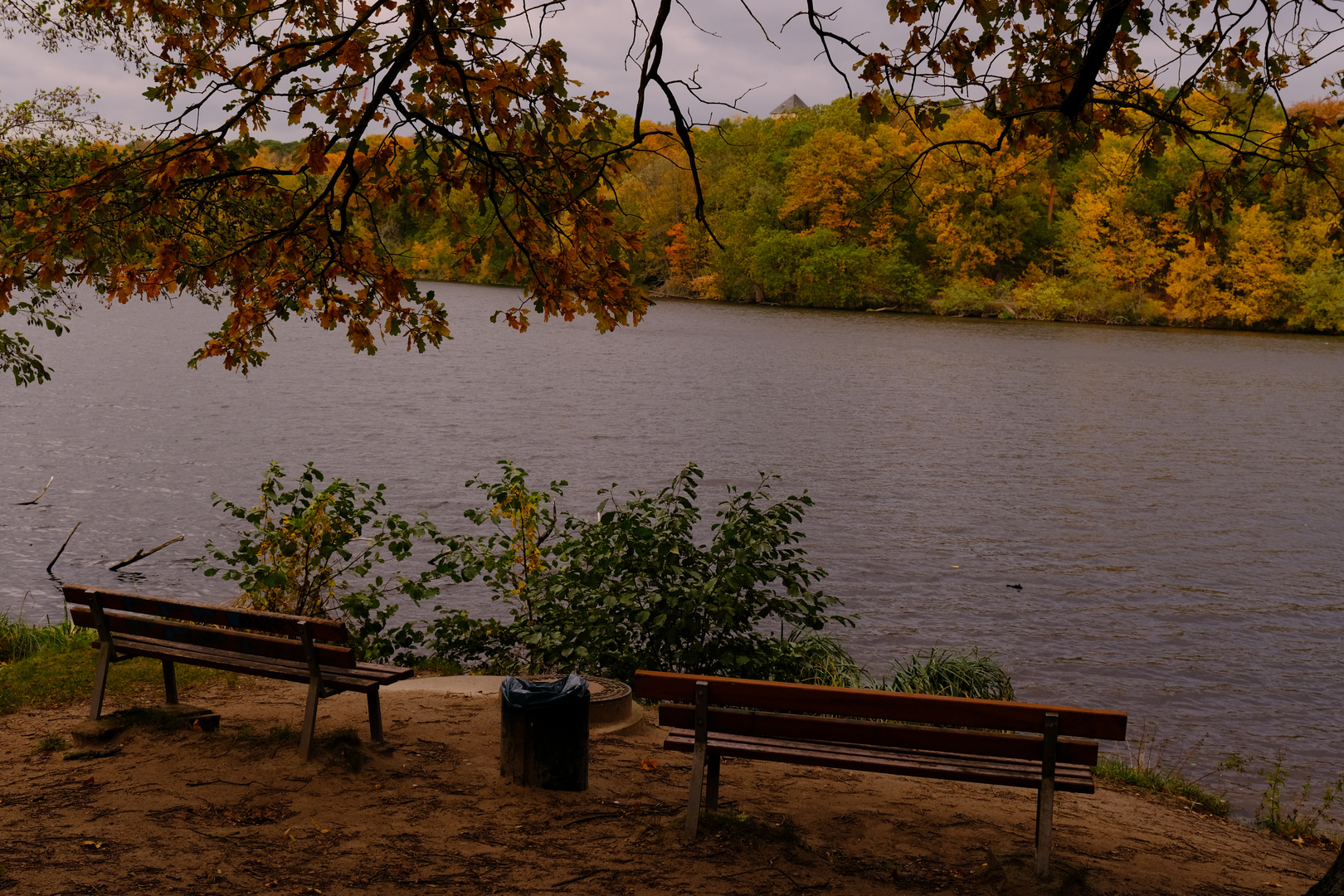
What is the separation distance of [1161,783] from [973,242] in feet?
214

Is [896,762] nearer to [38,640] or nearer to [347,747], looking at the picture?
[347,747]

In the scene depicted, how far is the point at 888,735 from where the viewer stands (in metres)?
5.14

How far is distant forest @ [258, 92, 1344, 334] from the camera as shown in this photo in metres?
59.9

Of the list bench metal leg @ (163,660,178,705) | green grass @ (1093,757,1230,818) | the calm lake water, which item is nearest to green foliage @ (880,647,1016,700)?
the calm lake water

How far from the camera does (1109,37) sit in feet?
18.2

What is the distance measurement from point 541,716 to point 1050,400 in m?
30.4

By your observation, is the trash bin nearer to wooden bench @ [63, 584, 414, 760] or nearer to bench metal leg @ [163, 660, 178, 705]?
wooden bench @ [63, 584, 414, 760]

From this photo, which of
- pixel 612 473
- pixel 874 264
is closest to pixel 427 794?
pixel 612 473

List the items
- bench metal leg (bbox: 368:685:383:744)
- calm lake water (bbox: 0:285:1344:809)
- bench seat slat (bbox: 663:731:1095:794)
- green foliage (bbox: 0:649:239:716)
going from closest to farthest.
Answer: bench seat slat (bbox: 663:731:1095:794) → bench metal leg (bbox: 368:685:383:744) → green foliage (bbox: 0:649:239:716) → calm lake water (bbox: 0:285:1344:809)

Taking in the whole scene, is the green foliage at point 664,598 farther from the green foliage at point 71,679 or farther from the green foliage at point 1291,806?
the green foliage at point 1291,806

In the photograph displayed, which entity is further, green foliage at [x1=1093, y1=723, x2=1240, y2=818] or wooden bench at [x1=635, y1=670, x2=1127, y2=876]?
green foliage at [x1=1093, y1=723, x2=1240, y2=818]

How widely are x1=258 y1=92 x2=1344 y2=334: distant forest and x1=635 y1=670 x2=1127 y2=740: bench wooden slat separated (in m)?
52.1

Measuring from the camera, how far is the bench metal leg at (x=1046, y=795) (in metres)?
4.90

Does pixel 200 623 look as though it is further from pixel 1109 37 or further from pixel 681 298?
pixel 681 298
